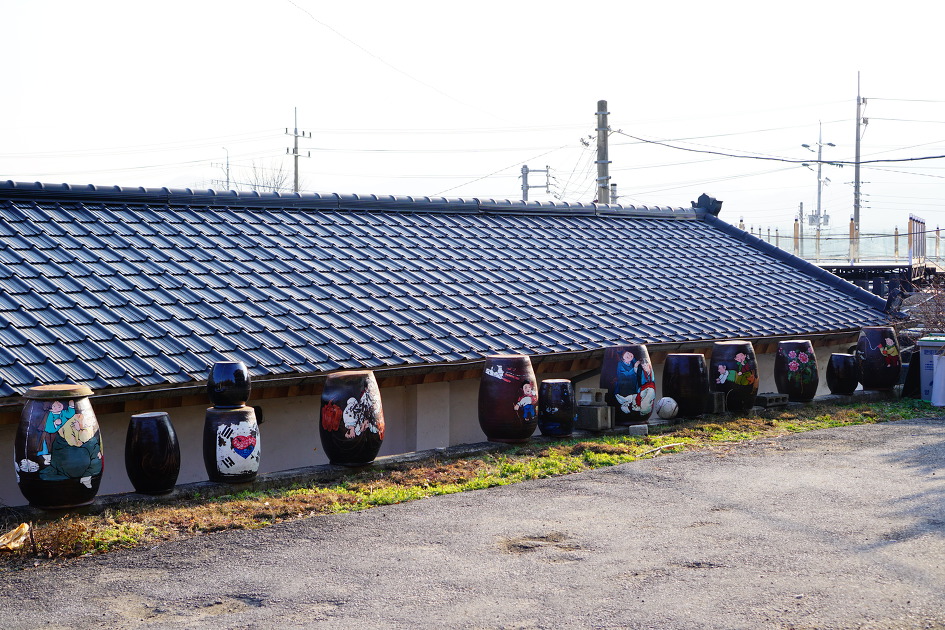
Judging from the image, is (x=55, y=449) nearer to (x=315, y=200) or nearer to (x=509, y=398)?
(x=509, y=398)

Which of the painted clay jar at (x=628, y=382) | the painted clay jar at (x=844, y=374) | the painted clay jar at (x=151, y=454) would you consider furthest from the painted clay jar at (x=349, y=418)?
the painted clay jar at (x=844, y=374)

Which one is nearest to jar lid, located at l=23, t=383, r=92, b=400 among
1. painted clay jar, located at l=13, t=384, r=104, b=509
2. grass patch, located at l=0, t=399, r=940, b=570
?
painted clay jar, located at l=13, t=384, r=104, b=509

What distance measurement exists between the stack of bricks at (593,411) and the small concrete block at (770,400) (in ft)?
9.62

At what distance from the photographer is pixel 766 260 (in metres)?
20.4

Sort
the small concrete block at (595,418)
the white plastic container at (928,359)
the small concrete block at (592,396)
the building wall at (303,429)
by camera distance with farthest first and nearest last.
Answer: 1. the white plastic container at (928,359)
2. the small concrete block at (592,396)
3. the small concrete block at (595,418)
4. the building wall at (303,429)

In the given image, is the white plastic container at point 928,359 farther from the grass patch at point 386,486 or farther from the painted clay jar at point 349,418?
the painted clay jar at point 349,418

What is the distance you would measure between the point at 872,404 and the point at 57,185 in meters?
12.5

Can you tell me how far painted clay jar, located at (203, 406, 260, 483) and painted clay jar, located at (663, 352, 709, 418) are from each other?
6.40 m

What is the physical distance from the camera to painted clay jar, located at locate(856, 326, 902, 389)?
15.6 meters

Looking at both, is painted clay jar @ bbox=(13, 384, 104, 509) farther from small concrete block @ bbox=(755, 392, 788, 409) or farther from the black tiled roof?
small concrete block @ bbox=(755, 392, 788, 409)

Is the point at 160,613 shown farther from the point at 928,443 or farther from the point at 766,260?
the point at 766,260

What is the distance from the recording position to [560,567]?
674 centimetres

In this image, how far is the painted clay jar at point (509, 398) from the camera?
11.3m

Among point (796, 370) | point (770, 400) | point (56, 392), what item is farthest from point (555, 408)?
point (56, 392)
